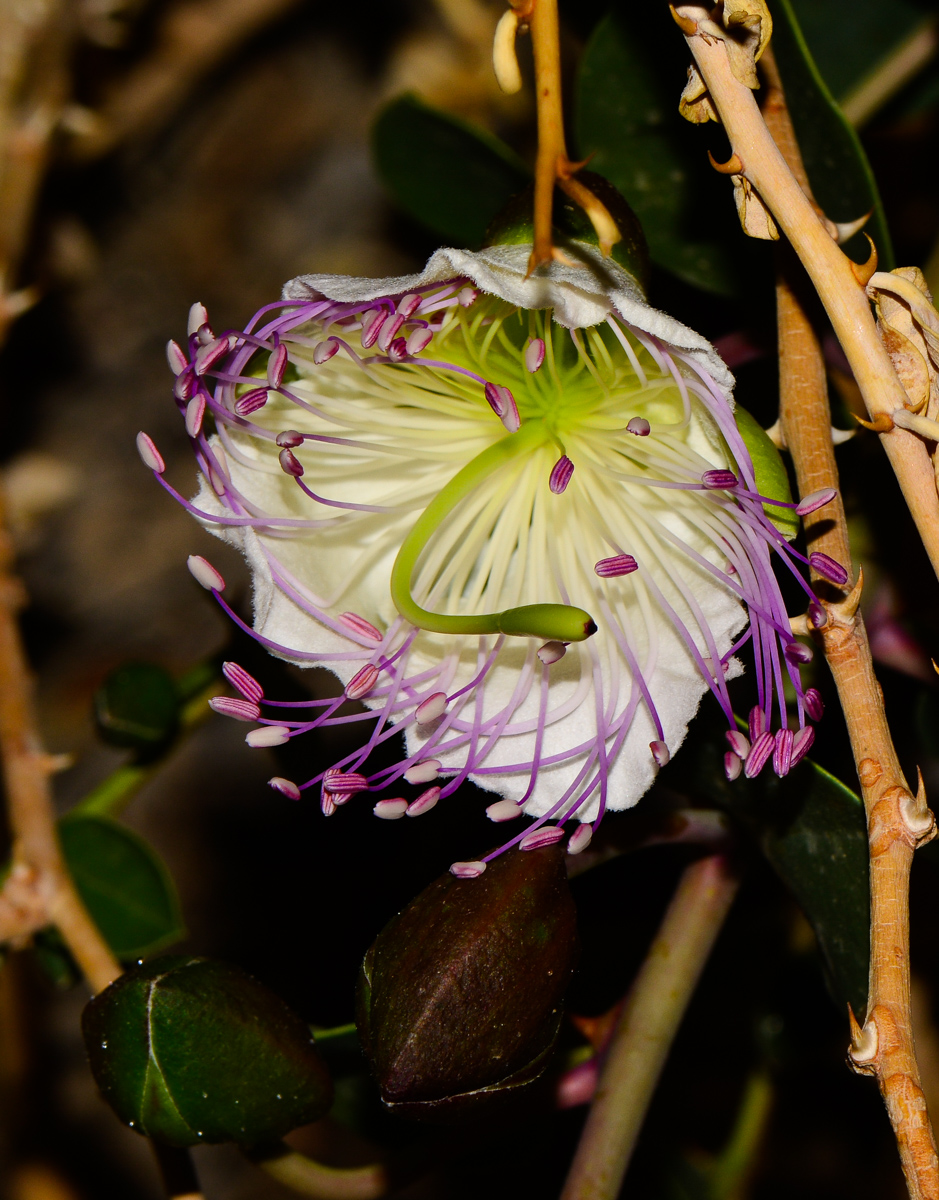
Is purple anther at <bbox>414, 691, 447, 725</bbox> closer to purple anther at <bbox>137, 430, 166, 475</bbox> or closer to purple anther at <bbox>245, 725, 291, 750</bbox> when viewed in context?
purple anther at <bbox>245, 725, 291, 750</bbox>

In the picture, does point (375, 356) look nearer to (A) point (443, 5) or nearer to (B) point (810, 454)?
(B) point (810, 454)

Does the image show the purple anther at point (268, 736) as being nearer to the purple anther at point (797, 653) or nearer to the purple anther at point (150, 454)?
the purple anther at point (150, 454)

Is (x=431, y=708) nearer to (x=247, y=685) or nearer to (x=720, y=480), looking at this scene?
(x=247, y=685)

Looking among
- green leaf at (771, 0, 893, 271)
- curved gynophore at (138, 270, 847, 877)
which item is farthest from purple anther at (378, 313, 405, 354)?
green leaf at (771, 0, 893, 271)

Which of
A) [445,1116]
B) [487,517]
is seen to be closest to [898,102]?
[487,517]

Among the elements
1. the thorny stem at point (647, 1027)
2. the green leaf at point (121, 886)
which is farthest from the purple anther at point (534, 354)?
the green leaf at point (121, 886)

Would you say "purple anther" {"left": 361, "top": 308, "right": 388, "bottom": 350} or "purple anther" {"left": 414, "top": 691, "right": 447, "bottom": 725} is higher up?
"purple anther" {"left": 361, "top": 308, "right": 388, "bottom": 350}
